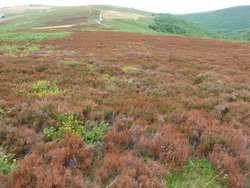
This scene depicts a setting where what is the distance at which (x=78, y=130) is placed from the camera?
5617mm

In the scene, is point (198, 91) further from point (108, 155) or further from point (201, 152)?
point (108, 155)

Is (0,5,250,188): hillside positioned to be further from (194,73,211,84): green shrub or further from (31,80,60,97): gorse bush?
(194,73,211,84): green shrub

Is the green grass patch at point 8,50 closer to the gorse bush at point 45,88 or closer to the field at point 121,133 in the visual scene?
the field at point 121,133

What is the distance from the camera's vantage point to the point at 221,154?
492cm

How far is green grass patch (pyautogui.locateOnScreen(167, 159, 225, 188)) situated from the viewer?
13.8ft

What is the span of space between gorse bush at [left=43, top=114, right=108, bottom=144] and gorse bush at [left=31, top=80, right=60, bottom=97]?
235 centimetres

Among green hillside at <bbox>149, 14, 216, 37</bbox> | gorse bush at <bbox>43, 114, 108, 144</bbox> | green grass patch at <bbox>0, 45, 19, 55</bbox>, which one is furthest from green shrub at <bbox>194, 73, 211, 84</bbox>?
green hillside at <bbox>149, 14, 216, 37</bbox>

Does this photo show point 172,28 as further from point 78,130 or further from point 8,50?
point 78,130

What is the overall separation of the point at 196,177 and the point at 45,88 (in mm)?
6418

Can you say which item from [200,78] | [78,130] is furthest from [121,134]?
[200,78]

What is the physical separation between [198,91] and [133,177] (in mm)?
6396

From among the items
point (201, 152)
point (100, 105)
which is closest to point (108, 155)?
point (201, 152)

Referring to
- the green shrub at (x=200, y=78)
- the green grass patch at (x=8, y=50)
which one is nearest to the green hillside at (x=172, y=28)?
the green grass patch at (x=8, y=50)

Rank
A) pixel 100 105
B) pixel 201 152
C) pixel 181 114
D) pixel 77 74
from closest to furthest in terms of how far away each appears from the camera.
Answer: pixel 201 152 < pixel 181 114 < pixel 100 105 < pixel 77 74
